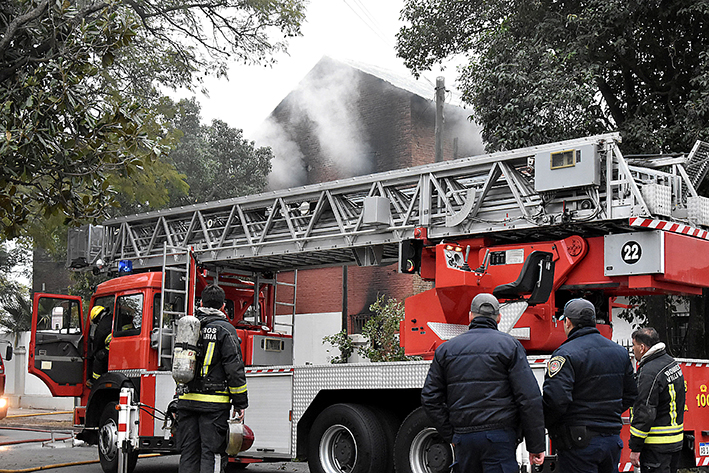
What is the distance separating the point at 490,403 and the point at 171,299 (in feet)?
22.3

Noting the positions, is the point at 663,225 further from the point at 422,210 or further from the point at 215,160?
the point at 215,160

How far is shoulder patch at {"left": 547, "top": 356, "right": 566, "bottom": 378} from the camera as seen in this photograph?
16.9 ft

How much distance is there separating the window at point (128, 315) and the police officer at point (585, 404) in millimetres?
6771

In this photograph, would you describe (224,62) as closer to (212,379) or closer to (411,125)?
(411,125)

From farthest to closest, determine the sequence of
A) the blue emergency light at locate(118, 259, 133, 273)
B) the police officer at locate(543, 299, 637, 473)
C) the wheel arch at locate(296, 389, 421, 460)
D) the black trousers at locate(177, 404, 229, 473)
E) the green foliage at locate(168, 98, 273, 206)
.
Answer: the green foliage at locate(168, 98, 273, 206) < the blue emergency light at locate(118, 259, 133, 273) < the wheel arch at locate(296, 389, 421, 460) < the black trousers at locate(177, 404, 229, 473) < the police officer at locate(543, 299, 637, 473)

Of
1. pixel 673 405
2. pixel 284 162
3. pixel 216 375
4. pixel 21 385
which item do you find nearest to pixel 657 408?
pixel 673 405

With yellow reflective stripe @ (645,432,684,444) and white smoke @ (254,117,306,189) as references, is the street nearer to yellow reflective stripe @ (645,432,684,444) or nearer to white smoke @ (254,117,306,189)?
yellow reflective stripe @ (645,432,684,444)

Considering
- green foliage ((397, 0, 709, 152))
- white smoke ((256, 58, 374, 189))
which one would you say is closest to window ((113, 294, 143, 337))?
green foliage ((397, 0, 709, 152))

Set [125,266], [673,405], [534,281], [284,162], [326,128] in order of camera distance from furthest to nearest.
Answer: [284,162], [326,128], [125,266], [534,281], [673,405]

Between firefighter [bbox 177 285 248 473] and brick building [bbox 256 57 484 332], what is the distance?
51.4ft

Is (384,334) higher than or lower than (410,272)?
lower

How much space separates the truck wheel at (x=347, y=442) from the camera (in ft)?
25.7

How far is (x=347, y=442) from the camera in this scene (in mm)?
8195

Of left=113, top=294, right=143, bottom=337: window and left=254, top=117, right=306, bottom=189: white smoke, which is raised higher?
left=254, top=117, right=306, bottom=189: white smoke
